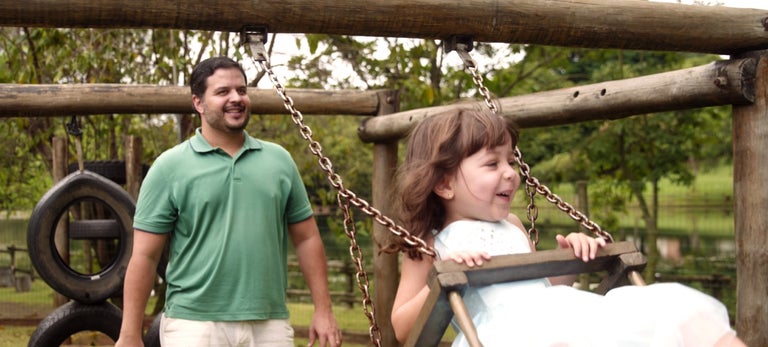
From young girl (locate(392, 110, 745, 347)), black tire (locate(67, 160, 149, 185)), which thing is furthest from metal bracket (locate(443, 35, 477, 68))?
black tire (locate(67, 160, 149, 185))

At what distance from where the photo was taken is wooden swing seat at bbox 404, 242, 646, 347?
203 cm

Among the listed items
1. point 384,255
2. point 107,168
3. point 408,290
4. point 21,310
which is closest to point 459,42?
point 408,290

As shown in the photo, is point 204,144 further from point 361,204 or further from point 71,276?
point 71,276

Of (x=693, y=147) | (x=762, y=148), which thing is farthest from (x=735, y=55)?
(x=693, y=147)

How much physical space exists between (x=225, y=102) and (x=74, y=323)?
2.36m

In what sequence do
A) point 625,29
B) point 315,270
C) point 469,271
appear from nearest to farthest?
point 469,271, point 625,29, point 315,270

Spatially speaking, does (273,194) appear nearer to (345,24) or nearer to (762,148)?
(345,24)

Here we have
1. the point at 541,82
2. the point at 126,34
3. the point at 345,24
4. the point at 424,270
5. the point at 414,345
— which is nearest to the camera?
the point at 414,345

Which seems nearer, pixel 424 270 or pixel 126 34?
pixel 424 270

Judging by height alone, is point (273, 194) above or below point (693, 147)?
above

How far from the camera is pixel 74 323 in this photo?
4.88 metres

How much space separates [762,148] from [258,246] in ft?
5.66

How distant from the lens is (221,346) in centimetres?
305

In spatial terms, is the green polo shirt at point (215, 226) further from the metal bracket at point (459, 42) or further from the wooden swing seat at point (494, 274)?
the wooden swing seat at point (494, 274)
